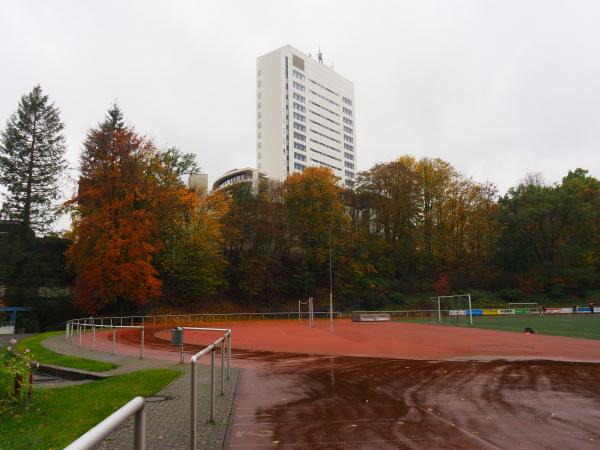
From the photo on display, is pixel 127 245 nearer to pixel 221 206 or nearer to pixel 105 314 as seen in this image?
pixel 105 314

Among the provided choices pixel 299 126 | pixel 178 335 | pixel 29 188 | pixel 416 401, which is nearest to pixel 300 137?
pixel 299 126

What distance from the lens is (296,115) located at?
111 m

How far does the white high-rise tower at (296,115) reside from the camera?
106938 mm

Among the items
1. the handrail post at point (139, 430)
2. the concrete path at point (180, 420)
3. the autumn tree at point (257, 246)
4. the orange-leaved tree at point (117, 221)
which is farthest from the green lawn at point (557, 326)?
the handrail post at point (139, 430)

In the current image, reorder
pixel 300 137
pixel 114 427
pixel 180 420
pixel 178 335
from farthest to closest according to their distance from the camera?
1. pixel 300 137
2. pixel 178 335
3. pixel 180 420
4. pixel 114 427

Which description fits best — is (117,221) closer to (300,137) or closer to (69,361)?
(69,361)

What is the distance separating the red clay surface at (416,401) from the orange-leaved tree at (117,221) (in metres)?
20.2

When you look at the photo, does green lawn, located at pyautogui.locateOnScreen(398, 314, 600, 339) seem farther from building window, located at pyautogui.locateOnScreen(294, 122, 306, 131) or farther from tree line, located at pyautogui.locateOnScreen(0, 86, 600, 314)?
building window, located at pyautogui.locateOnScreen(294, 122, 306, 131)

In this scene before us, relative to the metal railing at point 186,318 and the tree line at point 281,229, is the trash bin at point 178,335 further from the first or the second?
the tree line at point 281,229

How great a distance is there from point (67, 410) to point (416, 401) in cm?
608

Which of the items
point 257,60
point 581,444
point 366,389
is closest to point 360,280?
point 366,389

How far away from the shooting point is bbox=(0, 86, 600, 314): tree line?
3753 cm

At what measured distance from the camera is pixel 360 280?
189 ft

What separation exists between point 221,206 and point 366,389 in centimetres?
4316
